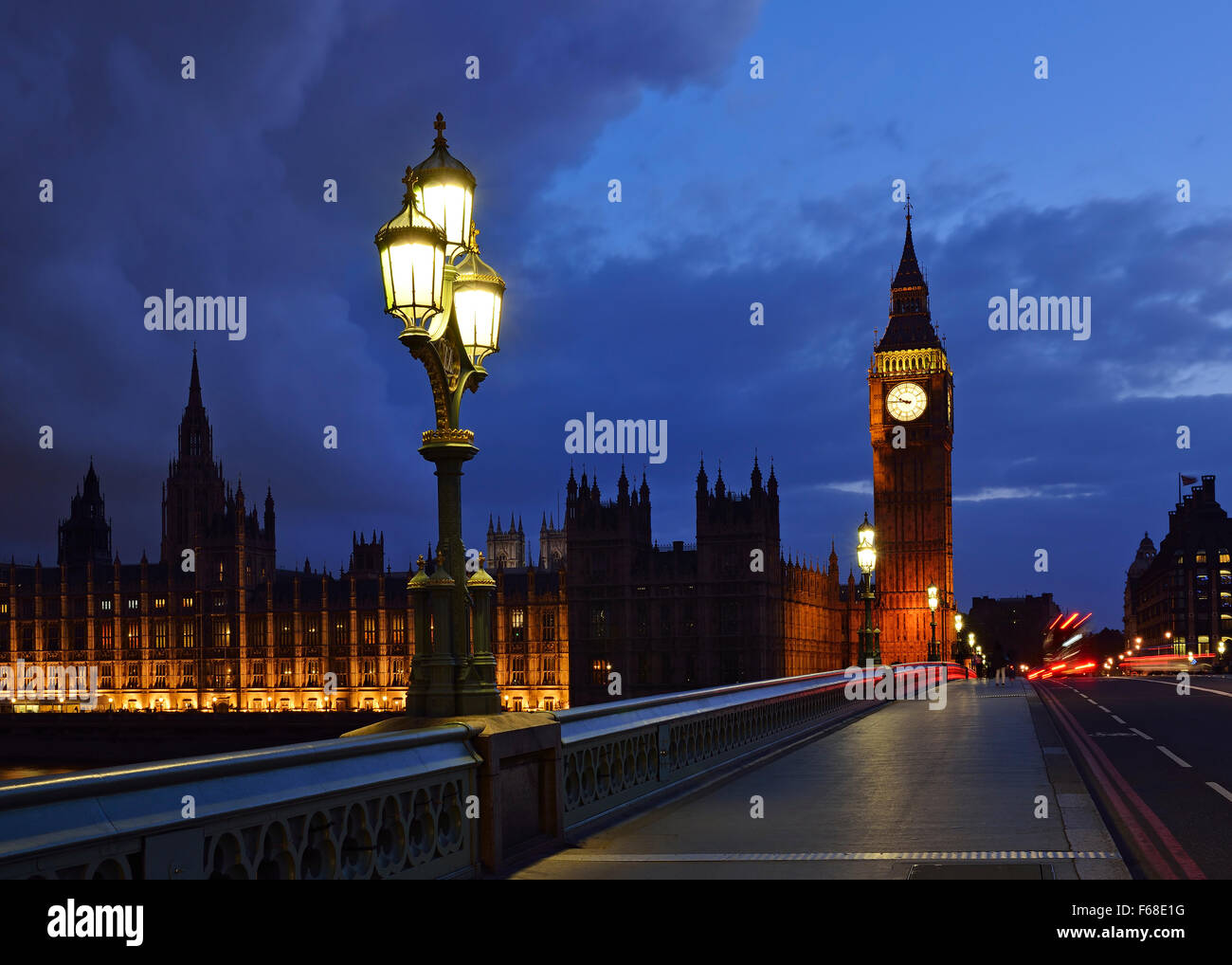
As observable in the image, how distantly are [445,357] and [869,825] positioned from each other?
5791mm

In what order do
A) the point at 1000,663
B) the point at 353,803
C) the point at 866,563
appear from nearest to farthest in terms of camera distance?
the point at 353,803
the point at 866,563
the point at 1000,663

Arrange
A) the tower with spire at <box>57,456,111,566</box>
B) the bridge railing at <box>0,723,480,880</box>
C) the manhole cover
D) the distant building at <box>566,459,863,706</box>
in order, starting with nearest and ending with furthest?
the bridge railing at <box>0,723,480,880</box>, the manhole cover, the distant building at <box>566,459,863,706</box>, the tower with spire at <box>57,456,111,566</box>

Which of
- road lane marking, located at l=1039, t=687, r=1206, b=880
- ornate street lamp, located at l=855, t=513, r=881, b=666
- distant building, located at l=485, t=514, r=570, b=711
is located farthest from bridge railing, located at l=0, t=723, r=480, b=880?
distant building, located at l=485, t=514, r=570, b=711

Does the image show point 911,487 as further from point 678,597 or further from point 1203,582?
point 1203,582

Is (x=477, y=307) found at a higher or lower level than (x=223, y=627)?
higher

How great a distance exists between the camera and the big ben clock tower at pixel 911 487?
141500 millimetres

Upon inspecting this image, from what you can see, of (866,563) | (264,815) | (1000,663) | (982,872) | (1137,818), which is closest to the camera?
(264,815)

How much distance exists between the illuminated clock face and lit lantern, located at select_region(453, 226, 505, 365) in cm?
13937

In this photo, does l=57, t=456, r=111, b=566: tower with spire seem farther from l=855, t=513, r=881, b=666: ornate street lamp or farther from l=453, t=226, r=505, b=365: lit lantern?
l=453, t=226, r=505, b=365: lit lantern

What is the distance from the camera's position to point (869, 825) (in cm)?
1156

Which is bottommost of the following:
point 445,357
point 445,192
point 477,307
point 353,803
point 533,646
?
point 533,646

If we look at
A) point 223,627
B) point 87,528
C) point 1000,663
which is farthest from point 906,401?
point 87,528

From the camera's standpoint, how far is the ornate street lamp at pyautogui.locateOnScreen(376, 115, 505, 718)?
9.82m
